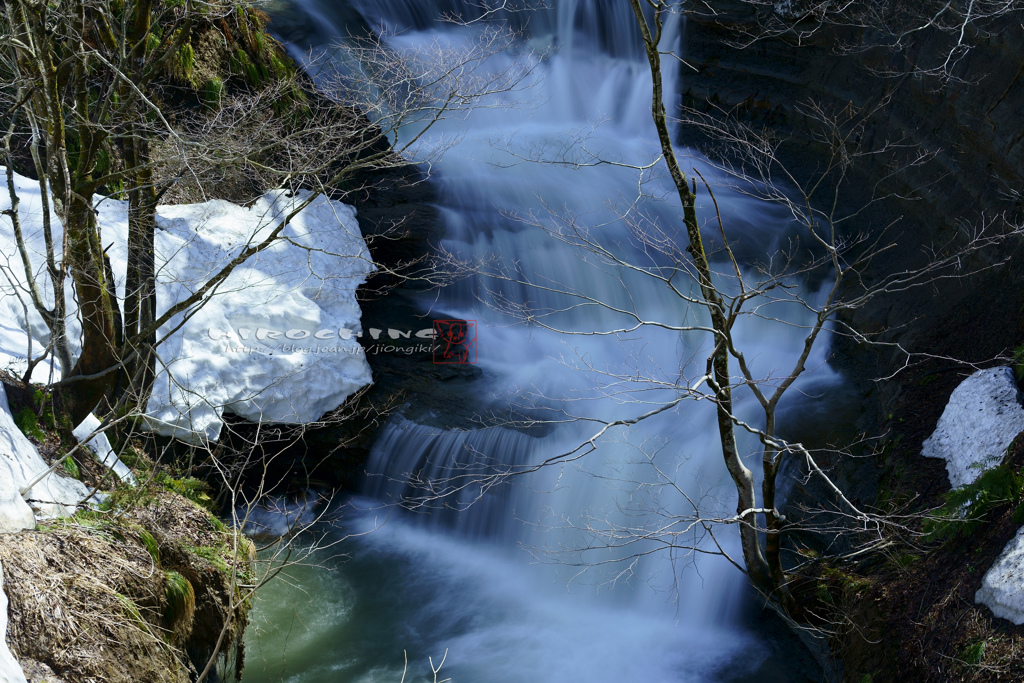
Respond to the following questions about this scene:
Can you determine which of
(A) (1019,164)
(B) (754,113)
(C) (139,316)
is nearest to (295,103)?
(C) (139,316)

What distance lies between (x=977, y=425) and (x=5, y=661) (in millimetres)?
6808

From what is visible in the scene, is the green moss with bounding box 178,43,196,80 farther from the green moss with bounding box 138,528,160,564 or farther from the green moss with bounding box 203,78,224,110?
the green moss with bounding box 138,528,160,564

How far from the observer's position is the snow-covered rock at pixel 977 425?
19.6 ft

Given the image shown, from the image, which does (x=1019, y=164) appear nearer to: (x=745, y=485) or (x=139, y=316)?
(x=745, y=485)

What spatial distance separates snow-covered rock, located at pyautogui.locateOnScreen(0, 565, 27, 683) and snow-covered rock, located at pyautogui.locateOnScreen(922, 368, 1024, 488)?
6287mm

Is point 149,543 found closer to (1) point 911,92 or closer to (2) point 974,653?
(2) point 974,653

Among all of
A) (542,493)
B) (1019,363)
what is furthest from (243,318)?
(1019,363)

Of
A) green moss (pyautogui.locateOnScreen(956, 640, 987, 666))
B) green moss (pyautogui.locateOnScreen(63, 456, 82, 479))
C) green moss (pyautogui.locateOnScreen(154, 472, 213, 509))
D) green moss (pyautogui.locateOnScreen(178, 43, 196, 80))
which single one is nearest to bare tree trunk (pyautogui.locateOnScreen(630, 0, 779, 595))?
green moss (pyautogui.locateOnScreen(956, 640, 987, 666))

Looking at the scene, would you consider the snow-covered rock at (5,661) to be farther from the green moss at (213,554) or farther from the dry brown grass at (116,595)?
the green moss at (213,554)

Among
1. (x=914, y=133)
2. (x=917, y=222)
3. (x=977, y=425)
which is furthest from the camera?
(x=914, y=133)

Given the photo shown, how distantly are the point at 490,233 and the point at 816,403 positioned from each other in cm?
445

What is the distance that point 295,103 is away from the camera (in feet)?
32.0

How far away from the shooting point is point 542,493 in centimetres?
770

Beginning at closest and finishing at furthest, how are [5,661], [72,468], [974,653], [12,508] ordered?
[5,661] < [974,653] < [12,508] < [72,468]
